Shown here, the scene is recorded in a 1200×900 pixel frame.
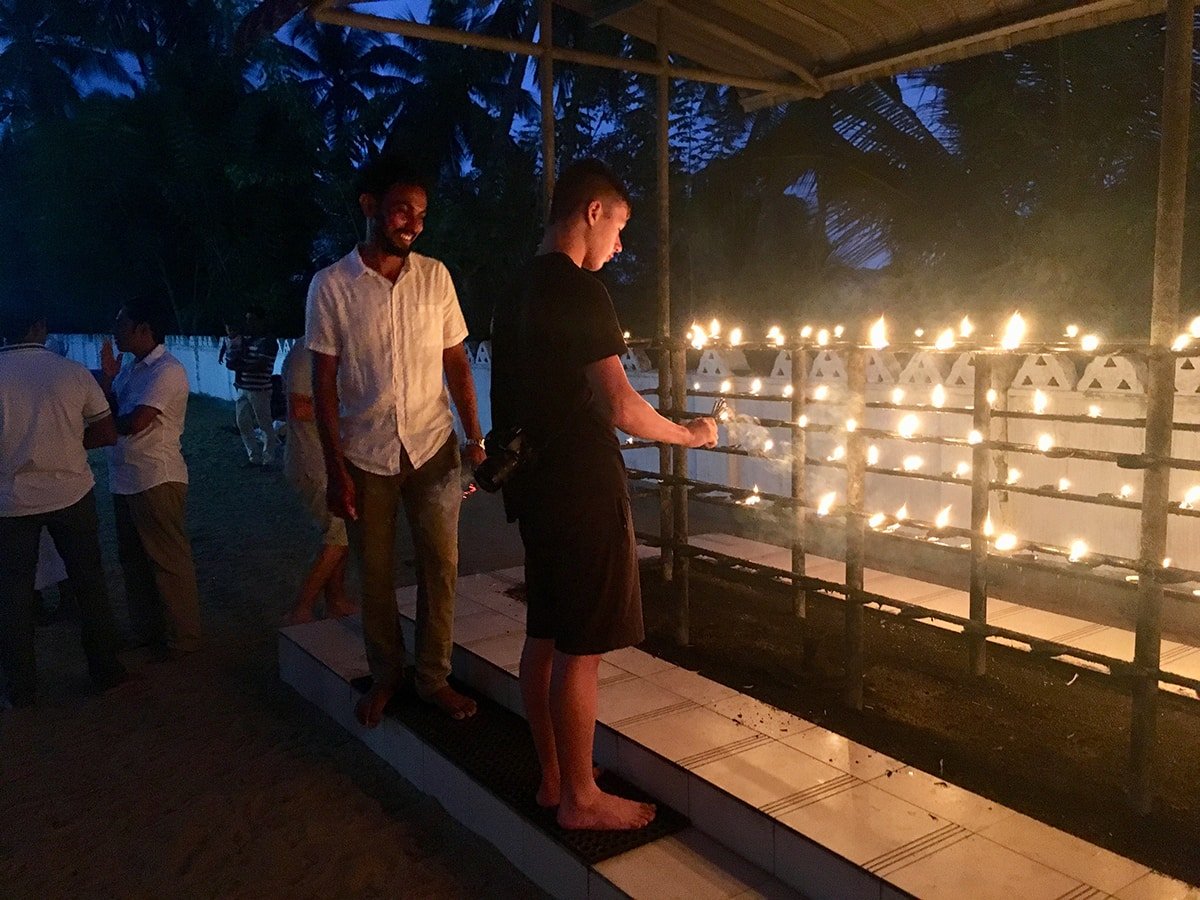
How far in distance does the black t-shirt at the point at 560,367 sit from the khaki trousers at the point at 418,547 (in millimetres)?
914

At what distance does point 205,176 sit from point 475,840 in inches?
1081

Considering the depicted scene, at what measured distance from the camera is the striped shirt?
38.9 ft

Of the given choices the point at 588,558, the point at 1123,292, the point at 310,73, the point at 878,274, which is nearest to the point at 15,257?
the point at 310,73

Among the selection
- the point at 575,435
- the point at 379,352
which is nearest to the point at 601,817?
the point at 575,435

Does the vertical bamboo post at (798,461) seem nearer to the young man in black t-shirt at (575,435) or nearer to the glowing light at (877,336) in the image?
the glowing light at (877,336)

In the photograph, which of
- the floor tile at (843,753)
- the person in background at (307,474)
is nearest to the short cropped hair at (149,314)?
the person in background at (307,474)

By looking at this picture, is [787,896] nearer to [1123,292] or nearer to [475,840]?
[475,840]

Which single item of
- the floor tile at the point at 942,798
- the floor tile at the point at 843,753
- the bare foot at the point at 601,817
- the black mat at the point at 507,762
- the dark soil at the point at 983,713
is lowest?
the black mat at the point at 507,762

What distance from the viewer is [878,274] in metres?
14.7

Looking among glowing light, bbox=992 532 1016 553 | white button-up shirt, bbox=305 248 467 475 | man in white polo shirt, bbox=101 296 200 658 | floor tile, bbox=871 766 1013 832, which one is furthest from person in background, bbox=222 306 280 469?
floor tile, bbox=871 766 1013 832

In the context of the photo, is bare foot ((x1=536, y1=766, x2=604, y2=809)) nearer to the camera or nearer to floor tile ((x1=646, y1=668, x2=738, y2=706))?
floor tile ((x1=646, y1=668, x2=738, y2=706))

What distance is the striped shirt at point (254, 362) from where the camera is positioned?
1185 cm

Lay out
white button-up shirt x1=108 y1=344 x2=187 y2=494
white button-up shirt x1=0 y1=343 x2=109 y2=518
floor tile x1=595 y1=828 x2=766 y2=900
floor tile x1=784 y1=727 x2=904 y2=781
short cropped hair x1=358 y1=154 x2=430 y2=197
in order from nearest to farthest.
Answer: floor tile x1=595 y1=828 x2=766 y2=900 < floor tile x1=784 y1=727 x2=904 y2=781 < short cropped hair x1=358 y1=154 x2=430 y2=197 < white button-up shirt x1=0 y1=343 x2=109 y2=518 < white button-up shirt x1=108 y1=344 x2=187 y2=494

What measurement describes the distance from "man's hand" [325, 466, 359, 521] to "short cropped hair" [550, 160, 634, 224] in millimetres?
1348
